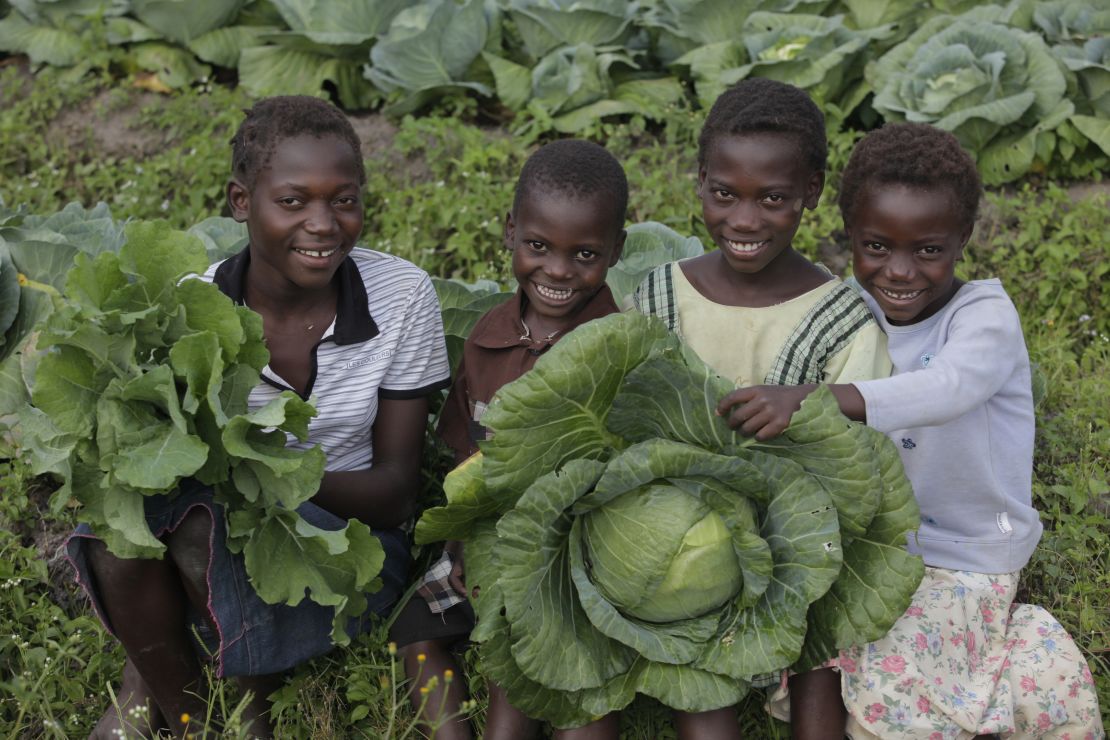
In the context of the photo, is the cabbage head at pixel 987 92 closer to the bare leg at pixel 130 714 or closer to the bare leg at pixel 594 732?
the bare leg at pixel 594 732

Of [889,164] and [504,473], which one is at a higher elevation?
[889,164]

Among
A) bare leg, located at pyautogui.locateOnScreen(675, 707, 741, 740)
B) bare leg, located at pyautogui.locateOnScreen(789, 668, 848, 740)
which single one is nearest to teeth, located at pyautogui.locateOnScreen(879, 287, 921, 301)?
bare leg, located at pyautogui.locateOnScreen(789, 668, 848, 740)

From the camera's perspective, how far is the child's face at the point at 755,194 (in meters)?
2.85

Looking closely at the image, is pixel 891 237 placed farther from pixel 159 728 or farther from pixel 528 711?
pixel 159 728

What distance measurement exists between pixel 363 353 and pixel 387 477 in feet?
1.06

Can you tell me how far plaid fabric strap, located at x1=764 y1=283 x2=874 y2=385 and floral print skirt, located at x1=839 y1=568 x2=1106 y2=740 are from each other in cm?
57

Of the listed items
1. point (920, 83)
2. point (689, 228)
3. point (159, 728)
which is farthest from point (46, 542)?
point (920, 83)

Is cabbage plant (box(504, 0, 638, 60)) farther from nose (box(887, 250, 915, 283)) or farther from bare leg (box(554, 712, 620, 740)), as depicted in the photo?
bare leg (box(554, 712, 620, 740))

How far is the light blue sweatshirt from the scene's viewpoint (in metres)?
2.79

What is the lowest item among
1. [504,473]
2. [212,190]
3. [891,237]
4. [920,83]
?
[212,190]

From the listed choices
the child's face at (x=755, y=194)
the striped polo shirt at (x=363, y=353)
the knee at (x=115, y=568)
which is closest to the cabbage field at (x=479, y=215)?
the knee at (x=115, y=568)

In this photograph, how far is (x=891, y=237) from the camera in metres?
2.80

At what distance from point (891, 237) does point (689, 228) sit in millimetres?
1990

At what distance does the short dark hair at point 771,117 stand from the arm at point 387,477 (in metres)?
1.02
